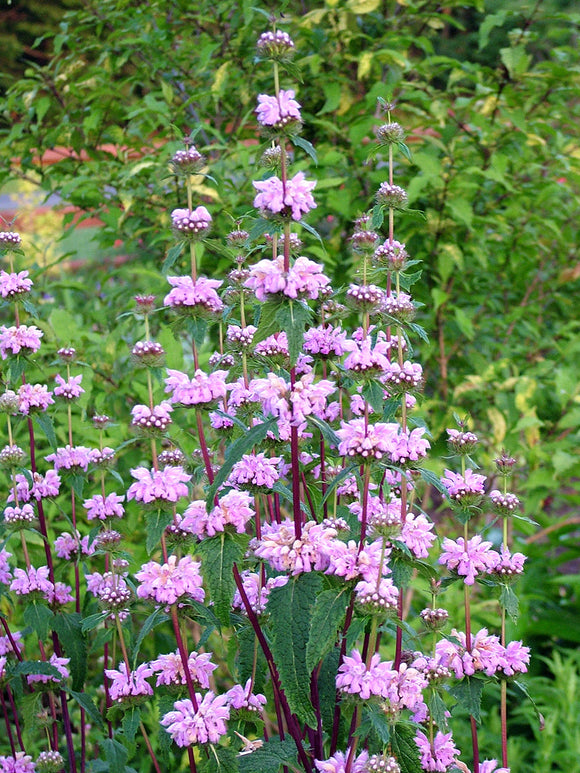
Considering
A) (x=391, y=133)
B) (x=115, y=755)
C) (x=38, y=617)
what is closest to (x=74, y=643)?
(x=38, y=617)

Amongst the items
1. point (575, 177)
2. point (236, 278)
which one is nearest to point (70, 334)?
point (236, 278)

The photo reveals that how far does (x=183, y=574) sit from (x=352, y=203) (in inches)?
74.7

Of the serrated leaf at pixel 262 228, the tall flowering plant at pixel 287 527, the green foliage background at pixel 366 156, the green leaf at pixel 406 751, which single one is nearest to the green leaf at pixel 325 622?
the tall flowering plant at pixel 287 527

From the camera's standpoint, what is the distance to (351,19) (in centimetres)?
281

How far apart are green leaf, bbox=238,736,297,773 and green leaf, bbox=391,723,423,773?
5.7 inches

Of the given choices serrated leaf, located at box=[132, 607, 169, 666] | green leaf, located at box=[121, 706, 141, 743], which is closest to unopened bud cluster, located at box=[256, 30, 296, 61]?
serrated leaf, located at box=[132, 607, 169, 666]

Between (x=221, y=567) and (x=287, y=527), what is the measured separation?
Answer: 130mm

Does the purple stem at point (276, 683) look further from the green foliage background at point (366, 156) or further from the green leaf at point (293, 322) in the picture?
the green foliage background at point (366, 156)

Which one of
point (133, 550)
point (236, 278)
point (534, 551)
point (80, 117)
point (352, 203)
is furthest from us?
point (534, 551)

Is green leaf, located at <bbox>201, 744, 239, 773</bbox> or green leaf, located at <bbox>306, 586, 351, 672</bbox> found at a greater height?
green leaf, located at <bbox>306, 586, 351, 672</bbox>

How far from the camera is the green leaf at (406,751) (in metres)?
1.11

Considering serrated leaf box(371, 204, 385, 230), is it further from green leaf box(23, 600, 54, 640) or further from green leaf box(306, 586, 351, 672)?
green leaf box(23, 600, 54, 640)

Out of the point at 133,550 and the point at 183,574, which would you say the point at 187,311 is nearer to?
the point at 183,574

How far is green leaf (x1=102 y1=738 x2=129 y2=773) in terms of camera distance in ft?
4.66
